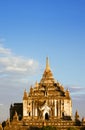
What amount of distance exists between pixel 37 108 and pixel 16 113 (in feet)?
10.7

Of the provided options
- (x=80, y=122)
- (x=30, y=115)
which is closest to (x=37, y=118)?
Result: (x=30, y=115)

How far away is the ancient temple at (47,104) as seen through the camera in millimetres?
81875

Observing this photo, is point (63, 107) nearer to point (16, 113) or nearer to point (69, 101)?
point (69, 101)

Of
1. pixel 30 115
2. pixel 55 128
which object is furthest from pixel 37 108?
pixel 55 128

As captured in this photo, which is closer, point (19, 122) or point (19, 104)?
point (19, 122)

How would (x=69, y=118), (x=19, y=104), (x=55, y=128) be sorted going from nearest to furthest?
(x=55, y=128) < (x=69, y=118) < (x=19, y=104)

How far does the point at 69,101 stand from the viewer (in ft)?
269

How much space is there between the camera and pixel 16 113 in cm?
8162

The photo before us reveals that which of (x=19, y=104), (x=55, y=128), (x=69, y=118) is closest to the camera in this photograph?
(x=55, y=128)

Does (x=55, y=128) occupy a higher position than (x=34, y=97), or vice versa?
(x=34, y=97)

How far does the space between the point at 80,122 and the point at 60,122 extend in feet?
9.43

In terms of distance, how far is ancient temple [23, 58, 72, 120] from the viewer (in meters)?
81.9

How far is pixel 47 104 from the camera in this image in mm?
82125

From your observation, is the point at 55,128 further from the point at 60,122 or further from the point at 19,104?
the point at 19,104
